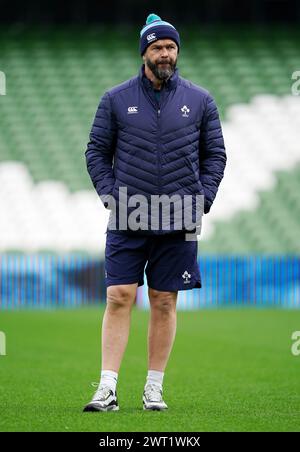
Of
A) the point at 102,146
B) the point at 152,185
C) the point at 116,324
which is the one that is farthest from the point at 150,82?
the point at 116,324

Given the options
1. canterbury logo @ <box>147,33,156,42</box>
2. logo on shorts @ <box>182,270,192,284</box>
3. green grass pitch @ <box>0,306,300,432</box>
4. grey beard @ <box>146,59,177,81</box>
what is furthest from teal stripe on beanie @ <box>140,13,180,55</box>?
green grass pitch @ <box>0,306,300,432</box>

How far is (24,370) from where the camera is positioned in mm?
9422

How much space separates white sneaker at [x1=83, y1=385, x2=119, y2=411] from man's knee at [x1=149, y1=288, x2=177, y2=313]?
0.60 metres

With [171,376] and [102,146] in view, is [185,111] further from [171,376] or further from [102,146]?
[171,376]

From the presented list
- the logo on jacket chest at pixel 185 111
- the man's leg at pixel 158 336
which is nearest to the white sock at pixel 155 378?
the man's leg at pixel 158 336

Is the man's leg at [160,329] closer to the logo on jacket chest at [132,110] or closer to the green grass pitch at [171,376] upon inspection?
the green grass pitch at [171,376]

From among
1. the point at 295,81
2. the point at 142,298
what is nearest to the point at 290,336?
the point at 142,298

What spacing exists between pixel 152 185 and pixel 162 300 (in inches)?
28.0

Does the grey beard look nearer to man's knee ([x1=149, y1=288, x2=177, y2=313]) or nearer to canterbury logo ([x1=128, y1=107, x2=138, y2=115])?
canterbury logo ([x1=128, y1=107, x2=138, y2=115])

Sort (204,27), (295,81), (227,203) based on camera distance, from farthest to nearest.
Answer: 1. (204,27)
2. (295,81)
3. (227,203)

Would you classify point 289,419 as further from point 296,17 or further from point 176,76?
point 296,17

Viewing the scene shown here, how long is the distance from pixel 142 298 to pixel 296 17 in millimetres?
11649

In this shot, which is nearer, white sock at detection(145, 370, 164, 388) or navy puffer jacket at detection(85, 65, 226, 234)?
navy puffer jacket at detection(85, 65, 226, 234)

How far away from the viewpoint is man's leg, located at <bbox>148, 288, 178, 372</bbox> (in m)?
6.79
